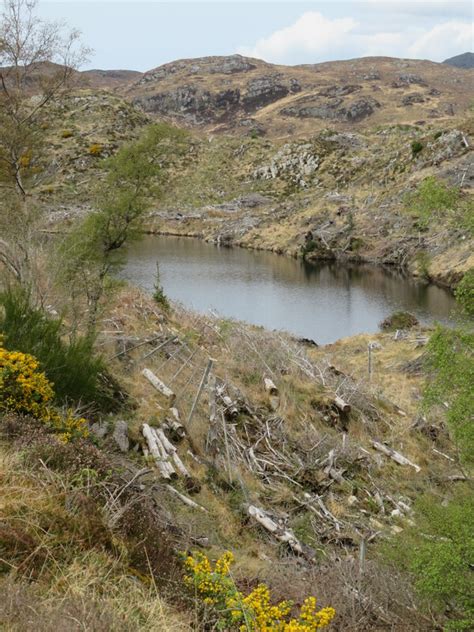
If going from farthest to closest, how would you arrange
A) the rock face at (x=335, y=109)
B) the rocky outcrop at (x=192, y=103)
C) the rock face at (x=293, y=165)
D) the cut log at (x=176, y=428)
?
1. the rocky outcrop at (x=192, y=103)
2. the rock face at (x=335, y=109)
3. the rock face at (x=293, y=165)
4. the cut log at (x=176, y=428)

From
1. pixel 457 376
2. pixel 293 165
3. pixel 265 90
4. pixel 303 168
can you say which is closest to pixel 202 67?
pixel 265 90

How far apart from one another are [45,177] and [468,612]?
1341cm

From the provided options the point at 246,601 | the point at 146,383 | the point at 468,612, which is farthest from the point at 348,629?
the point at 146,383

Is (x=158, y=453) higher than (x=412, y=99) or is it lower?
lower

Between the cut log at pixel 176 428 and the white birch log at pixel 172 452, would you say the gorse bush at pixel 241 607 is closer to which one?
the white birch log at pixel 172 452

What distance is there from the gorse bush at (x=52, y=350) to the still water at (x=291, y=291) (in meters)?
18.2

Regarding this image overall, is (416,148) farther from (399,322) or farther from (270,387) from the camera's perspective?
(270,387)

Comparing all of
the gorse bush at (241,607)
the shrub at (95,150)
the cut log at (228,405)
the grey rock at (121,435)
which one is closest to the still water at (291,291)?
the cut log at (228,405)

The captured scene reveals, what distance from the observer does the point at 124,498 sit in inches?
202

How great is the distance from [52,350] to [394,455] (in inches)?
305

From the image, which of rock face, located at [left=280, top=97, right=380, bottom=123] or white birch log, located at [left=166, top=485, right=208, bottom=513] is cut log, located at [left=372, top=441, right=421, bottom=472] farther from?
rock face, located at [left=280, top=97, right=380, bottom=123]

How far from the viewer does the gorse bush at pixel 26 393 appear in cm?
587

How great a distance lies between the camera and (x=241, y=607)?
401 cm

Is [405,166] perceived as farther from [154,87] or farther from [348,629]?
[154,87]
